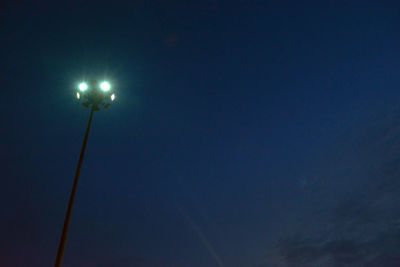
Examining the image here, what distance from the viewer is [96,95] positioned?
44.1ft

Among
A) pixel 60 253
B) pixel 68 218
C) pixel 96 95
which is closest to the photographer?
pixel 60 253

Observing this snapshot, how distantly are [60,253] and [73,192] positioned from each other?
2246 millimetres

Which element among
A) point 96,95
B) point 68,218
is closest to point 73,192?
point 68,218

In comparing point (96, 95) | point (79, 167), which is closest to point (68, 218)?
point (79, 167)

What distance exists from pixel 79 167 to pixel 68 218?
2089mm

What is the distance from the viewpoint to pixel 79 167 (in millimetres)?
12039

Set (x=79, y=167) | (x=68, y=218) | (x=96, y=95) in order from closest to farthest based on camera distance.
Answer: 1. (x=68, y=218)
2. (x=79, y=167)
3. (x=96, y=95)

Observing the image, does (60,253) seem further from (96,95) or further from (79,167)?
(96,95)

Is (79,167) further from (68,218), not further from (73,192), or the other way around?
(68,218)

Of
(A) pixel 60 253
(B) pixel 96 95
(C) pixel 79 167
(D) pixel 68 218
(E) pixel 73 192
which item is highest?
(B) pixel 96 95

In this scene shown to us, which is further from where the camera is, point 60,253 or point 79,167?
point 79,167

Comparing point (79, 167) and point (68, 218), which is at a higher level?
point (79, 167)

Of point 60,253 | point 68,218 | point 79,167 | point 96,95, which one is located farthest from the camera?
point 96,95

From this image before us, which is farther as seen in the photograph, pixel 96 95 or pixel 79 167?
pixel 96 95
